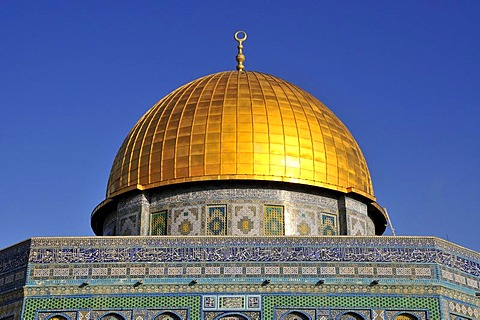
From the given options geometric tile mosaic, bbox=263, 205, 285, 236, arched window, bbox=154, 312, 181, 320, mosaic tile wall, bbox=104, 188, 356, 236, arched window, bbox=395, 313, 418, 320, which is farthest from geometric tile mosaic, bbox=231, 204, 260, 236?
arched window, bbox=395, 313, 418, 320

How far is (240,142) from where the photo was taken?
1964cm

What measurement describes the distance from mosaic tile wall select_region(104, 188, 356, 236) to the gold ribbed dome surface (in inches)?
14.7

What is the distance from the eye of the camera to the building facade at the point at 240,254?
16.3m

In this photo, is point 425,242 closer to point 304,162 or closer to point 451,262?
point 451,262

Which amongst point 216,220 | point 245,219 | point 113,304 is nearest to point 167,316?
point 113,304

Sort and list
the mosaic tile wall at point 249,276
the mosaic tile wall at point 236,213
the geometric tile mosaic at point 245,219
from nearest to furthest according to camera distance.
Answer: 1. the mosaic tile wall at point 249,276
2. the geometric tile mosaic at point 245,219
3. the mosaic tile wall at point 236,213

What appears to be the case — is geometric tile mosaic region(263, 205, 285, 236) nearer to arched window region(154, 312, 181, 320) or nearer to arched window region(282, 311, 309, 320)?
arched window region(282, 311, 309, 320)

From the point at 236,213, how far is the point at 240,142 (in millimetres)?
1685

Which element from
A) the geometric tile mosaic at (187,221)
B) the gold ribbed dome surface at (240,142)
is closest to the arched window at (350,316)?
the gold ribbed dome surface at (240,142)

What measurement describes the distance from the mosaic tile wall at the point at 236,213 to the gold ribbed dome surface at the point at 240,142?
0.37 meters

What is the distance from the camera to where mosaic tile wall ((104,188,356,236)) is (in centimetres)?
1898

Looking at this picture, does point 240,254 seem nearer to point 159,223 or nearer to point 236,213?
point 236,213

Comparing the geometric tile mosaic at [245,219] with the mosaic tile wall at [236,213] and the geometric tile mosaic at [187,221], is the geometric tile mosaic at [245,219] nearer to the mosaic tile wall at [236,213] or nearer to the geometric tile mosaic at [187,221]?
the mosaic tile wall at [236,213]

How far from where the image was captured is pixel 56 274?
1669cm
